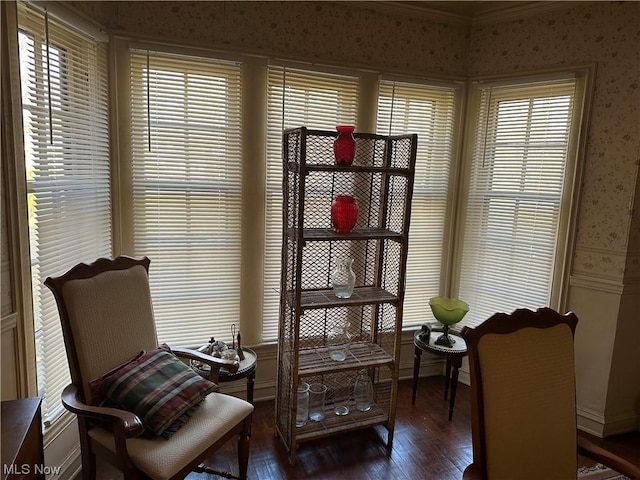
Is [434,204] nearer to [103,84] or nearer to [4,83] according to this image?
[103,84]

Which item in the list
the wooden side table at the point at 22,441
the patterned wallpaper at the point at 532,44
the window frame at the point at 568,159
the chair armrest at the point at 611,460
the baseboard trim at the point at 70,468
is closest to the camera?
the wooden side table at the point at 22,441

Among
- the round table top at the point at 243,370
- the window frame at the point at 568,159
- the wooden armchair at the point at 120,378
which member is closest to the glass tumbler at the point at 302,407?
the round table top at the point at 243,370

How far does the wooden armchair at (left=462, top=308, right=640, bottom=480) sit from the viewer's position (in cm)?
144

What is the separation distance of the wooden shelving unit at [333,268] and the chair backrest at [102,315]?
762 mm

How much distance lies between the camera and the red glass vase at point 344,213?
2.28 meters

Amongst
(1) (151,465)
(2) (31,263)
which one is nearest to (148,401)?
(1) (151,465)

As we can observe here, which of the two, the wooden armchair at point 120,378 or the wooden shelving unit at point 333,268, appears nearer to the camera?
the wooden armchair at point 120,378

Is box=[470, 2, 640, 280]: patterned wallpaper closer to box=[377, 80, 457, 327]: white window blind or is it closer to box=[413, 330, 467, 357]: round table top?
box=[377, 80, 457, 327]: white window blind

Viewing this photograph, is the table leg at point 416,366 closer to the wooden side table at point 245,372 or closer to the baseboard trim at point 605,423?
the baseboard trim at point 605,423

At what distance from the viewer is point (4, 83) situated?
1628 mm

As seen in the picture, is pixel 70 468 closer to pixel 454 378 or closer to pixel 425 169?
pixel 454 378

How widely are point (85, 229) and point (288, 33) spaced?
169cm

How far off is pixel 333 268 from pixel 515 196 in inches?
55.7

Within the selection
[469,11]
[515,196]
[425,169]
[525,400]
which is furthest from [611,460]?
[469,11]
